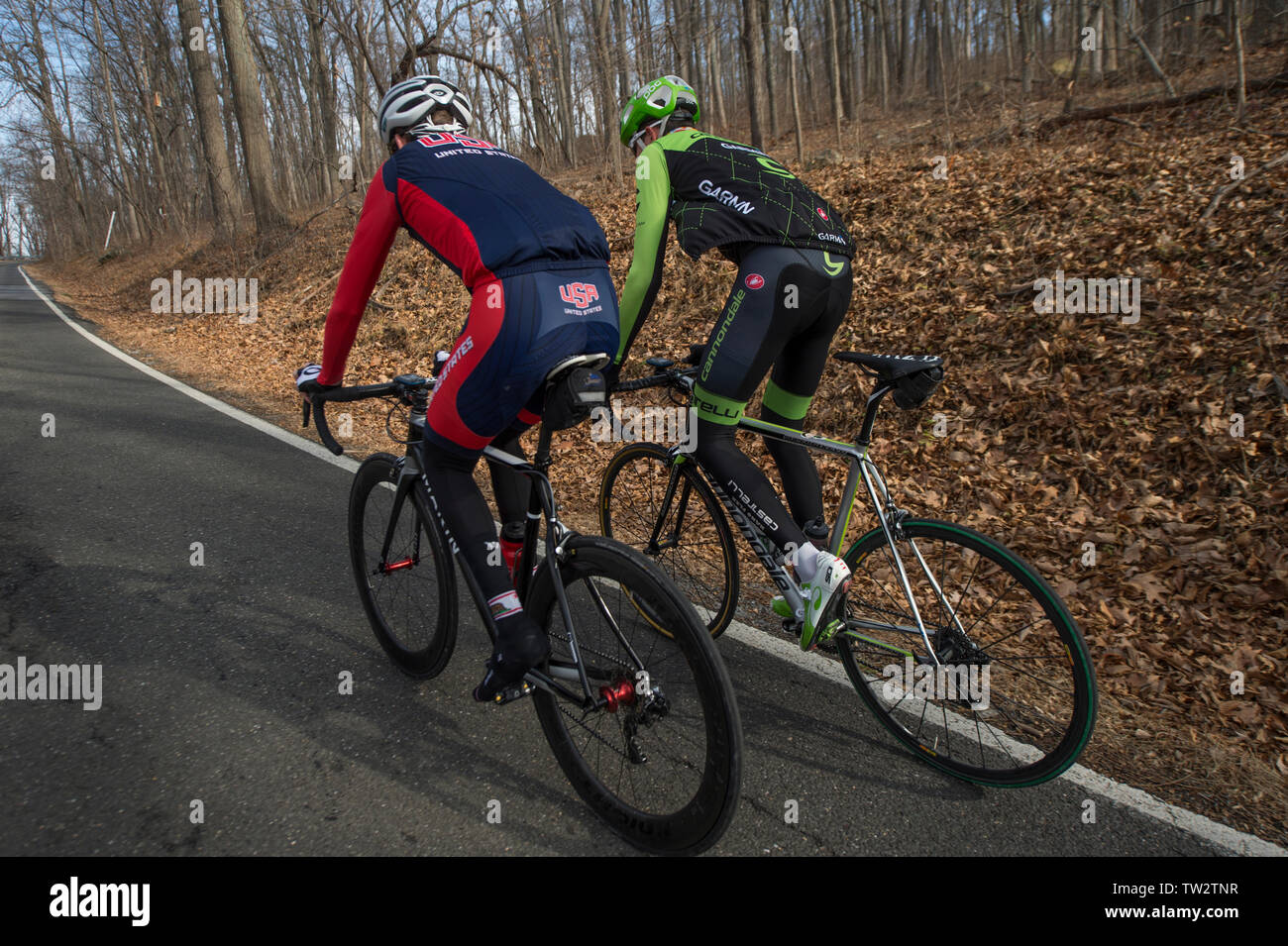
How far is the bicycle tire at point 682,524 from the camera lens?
345cm

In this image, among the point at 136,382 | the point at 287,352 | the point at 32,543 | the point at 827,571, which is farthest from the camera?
the point at 287,352

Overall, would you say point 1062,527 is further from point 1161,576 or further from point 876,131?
point 876,131

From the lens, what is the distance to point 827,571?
2.71m

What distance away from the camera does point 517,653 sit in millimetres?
2377

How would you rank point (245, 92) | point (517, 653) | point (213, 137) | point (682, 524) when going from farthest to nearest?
point (213, 137) → point (245, 92) → point (682, 524) → point (517, 653)

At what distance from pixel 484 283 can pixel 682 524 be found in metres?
1.73

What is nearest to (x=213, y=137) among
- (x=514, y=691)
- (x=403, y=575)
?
(x=403, y=575)

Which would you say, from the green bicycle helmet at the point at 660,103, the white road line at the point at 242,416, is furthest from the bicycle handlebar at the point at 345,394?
the white road line at the point at 242,416

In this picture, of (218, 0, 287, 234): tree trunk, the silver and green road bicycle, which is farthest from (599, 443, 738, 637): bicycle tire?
(218, 0, 287, 234): tree trunk

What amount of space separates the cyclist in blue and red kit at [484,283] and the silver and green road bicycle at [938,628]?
0.60m

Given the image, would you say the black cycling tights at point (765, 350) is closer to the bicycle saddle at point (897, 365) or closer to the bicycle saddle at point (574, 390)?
the bicycle saddle at point (897, 365)

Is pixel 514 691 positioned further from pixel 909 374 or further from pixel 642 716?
pixel 909 374
